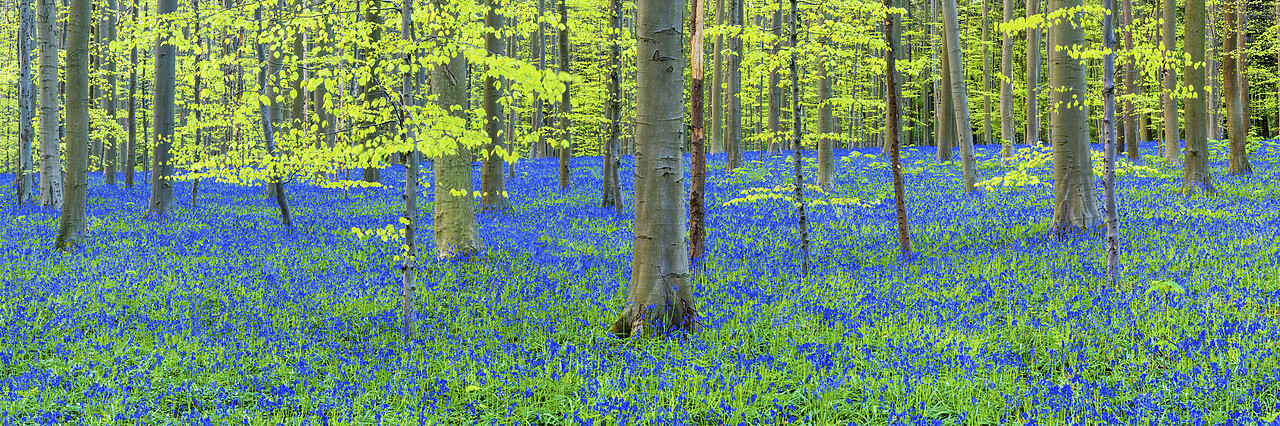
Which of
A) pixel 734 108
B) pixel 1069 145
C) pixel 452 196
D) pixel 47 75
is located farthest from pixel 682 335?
pixel 734 108

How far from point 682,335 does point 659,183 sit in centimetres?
120

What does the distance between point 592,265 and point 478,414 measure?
3.94 m

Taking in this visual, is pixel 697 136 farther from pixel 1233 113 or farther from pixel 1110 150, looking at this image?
pixel 1233 113

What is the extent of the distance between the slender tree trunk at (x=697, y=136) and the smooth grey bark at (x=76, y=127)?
28.1ft

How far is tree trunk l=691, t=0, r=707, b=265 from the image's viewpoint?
6.40 m

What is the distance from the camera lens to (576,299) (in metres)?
6.67

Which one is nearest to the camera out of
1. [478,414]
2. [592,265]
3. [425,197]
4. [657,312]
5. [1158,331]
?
[478,414]

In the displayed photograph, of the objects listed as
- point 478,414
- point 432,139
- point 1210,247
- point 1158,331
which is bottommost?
point 478,414

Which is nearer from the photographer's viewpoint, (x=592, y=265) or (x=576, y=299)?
(x=576, y=299)

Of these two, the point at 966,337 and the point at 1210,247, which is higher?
the point at 1210,247

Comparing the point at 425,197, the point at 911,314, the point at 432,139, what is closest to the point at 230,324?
the point at 432,139

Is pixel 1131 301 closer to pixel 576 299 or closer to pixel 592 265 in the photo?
pixel 576 299

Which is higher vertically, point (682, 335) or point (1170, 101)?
point (1170, 101)

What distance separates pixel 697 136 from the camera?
6.73m
